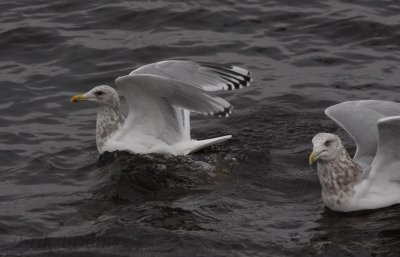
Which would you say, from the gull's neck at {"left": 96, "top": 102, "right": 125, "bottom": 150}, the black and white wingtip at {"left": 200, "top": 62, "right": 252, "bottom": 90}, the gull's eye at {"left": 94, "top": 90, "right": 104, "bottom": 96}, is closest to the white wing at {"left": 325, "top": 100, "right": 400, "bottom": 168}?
the black and white wingtip at {"left": 200, "top": 62, "right": 252, "bottom": 90}

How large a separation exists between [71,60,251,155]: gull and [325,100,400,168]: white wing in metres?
1.22

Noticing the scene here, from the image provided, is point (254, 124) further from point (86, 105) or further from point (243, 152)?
point (86, 105)

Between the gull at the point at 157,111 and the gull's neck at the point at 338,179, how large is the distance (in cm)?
146

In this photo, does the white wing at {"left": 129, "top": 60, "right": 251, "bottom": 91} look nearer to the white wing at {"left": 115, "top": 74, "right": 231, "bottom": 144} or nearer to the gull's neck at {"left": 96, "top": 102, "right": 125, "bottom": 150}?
the white wing at {"left": 115, "top": 74, "right": 231, "bottom": 144}

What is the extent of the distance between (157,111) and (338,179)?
233 centimetres

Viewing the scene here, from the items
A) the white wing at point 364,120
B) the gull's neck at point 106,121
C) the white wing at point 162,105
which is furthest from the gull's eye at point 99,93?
the white wing at point 364,120

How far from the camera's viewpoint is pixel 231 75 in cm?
983

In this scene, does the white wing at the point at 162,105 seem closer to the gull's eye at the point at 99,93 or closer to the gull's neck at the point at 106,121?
the gull's neck at the point at 106,121

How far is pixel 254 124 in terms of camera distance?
10477 millimetres

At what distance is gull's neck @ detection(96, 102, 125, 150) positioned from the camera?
9.99 meters

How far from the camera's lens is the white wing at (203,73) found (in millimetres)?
9758

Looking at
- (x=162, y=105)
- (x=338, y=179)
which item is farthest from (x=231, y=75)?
(x=338, y=179)

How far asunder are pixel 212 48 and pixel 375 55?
231cm

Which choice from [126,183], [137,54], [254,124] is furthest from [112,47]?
[126,183]
